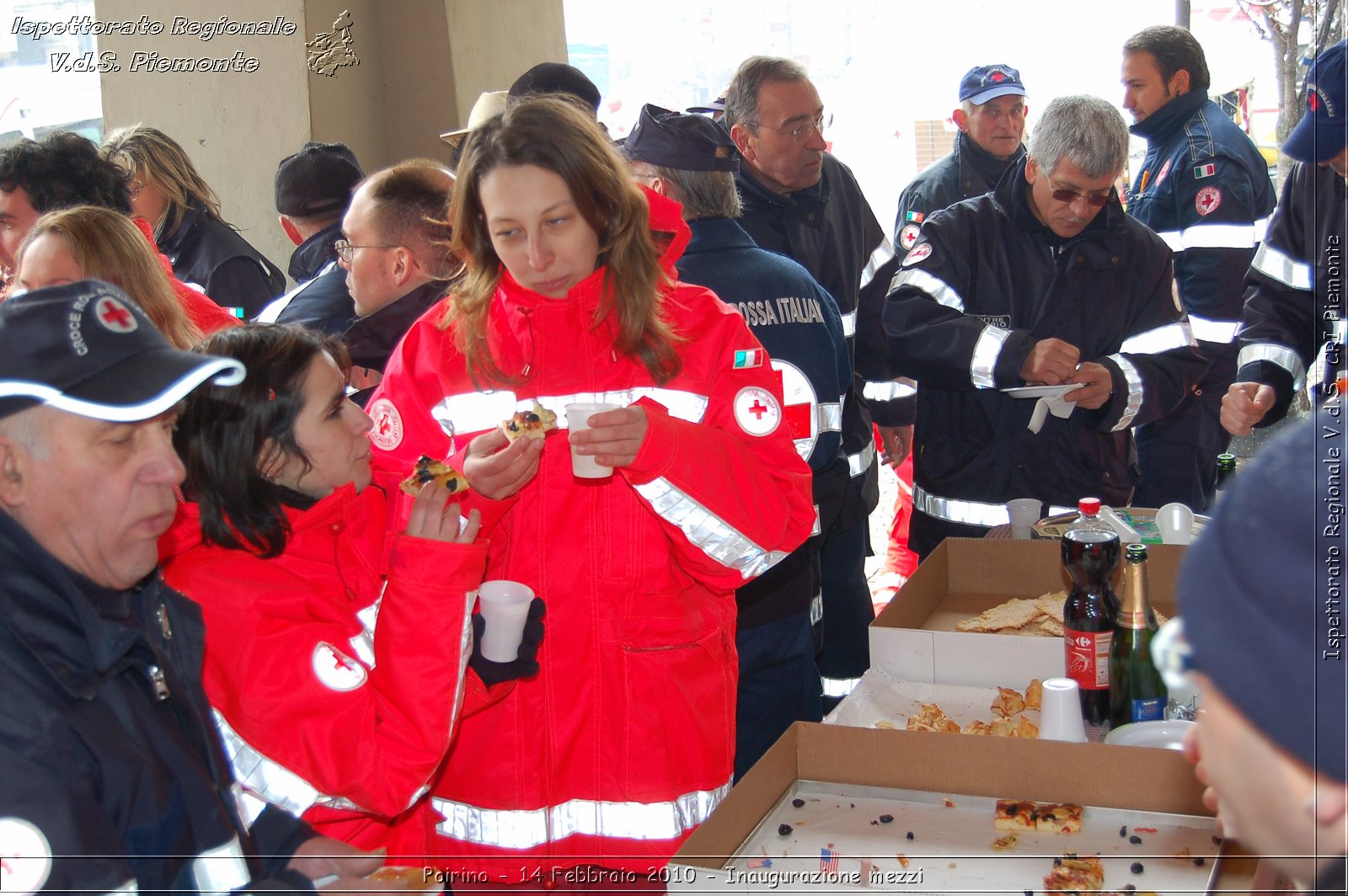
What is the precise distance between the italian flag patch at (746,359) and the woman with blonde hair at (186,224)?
9.91 feet

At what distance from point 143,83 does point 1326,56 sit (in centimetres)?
518

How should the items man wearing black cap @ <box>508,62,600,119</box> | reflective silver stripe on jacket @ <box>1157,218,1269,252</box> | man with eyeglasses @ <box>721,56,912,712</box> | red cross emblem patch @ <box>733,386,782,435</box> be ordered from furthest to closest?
reflective silver stripe on jacket @ <box>1157,218,1269,252</box> < man wearing black cap @ <box>508,62,600,119</box> < man with eyeglasses @ <box>721,56,912,712</box> < red cross emblem patch @ <box>733,386,782,435</box>

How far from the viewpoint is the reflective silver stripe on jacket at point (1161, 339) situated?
3.90 m

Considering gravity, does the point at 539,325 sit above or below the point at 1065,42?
below

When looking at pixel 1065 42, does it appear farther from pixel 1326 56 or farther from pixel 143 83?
pixel 143 83

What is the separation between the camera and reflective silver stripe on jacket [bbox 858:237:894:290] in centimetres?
489

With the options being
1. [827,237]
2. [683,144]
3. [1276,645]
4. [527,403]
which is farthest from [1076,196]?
[1276,645]

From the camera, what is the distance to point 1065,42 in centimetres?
808

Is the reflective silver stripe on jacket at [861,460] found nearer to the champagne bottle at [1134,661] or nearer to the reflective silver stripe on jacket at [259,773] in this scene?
the champagne bottle at [1134,661]

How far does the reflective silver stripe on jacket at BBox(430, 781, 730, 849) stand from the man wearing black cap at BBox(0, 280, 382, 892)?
0.67m

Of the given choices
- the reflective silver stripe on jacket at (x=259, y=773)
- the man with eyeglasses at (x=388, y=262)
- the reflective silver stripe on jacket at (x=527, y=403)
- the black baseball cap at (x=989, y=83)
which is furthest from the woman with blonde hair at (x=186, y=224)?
the black baseball cap at (x=989, y=83)

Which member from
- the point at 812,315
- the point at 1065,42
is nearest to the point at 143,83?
the point at 812,315

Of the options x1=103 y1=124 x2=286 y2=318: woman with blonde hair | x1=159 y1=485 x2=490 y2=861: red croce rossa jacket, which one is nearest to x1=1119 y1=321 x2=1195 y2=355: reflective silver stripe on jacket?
Result: x1=159 y1=485 x2=490 y2=861: red croce rossa jacket

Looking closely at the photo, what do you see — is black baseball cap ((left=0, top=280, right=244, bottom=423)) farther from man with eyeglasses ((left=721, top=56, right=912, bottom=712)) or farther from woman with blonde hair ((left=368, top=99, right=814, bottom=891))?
man with eyeglasses ((left=721, top=56, right=912, bottom=712))
